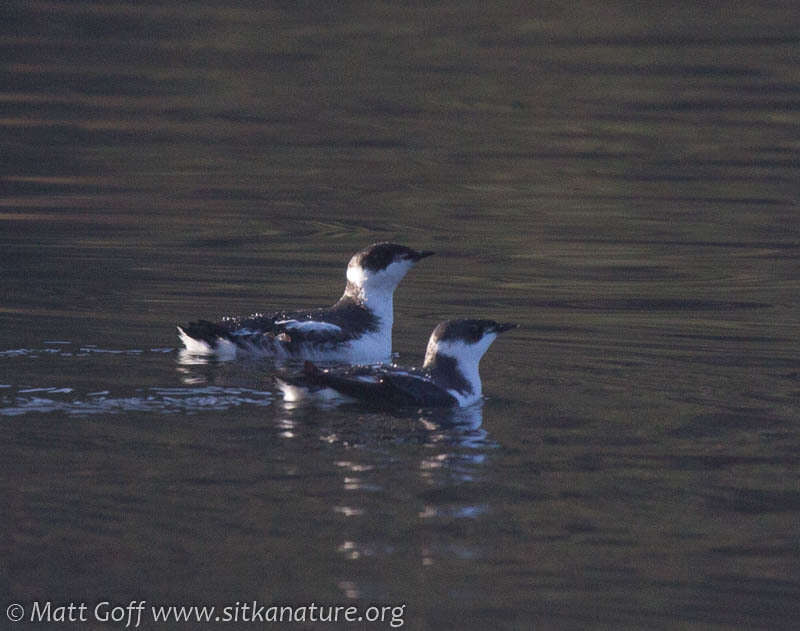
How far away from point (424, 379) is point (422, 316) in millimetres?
4378

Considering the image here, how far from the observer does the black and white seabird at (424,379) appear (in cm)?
1090

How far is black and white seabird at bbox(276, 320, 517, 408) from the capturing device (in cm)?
1090

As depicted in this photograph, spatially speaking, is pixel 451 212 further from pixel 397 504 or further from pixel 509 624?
pixel 509 624

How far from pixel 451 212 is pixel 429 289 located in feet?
15.6

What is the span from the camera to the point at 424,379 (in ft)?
37.0

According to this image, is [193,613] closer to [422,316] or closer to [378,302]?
[378,302]

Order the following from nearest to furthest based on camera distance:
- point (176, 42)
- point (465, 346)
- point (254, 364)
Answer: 1. point (465, 346)
2. point (254, 364)
3. point (176, 42)

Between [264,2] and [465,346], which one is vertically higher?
[264,2]

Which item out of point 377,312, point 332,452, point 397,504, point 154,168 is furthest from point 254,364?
point 154,168

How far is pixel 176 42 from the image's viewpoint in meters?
37.6

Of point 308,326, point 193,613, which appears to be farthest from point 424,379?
point 193,613

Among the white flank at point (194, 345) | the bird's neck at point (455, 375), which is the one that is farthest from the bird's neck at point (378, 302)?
the bird's neck at point (455, 375)

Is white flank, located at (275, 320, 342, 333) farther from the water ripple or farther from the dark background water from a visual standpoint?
the water ripple

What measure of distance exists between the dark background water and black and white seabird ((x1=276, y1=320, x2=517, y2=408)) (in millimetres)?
176
